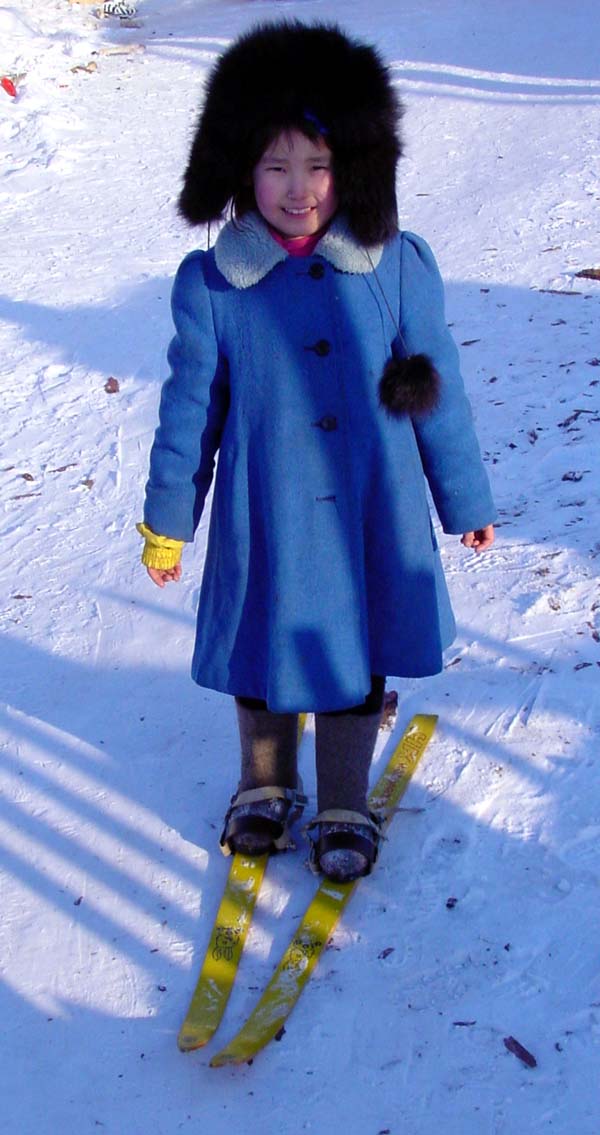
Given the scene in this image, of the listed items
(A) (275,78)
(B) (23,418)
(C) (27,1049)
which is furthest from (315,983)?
(B) (23,418)

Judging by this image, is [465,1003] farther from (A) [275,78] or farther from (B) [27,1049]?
(A) [275,78]

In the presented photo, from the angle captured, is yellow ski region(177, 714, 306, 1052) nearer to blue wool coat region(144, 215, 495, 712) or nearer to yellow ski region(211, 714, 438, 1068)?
yellow ski region(211, 714, 438, 1068)

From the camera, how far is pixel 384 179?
86.0 inches

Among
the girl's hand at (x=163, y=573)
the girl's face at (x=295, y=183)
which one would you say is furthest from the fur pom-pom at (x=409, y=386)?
the girl's hand at (x=163, y=573)

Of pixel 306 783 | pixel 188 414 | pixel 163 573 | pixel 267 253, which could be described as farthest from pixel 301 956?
pixel 267 253

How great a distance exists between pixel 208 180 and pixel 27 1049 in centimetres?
164

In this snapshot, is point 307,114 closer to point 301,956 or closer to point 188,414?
point 188,414

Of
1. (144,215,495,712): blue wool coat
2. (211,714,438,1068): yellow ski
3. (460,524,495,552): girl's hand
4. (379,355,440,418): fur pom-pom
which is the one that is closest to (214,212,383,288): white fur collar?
(144,215,495,712): blue wool coat

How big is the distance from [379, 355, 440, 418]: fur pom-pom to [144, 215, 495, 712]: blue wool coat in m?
0.05

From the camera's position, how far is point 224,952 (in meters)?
2.48

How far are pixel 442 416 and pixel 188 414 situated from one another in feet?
1.58

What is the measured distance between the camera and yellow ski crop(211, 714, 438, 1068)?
2.27m

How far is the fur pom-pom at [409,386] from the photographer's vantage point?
7.23 feet

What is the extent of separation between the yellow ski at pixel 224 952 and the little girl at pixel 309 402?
0.42 m
